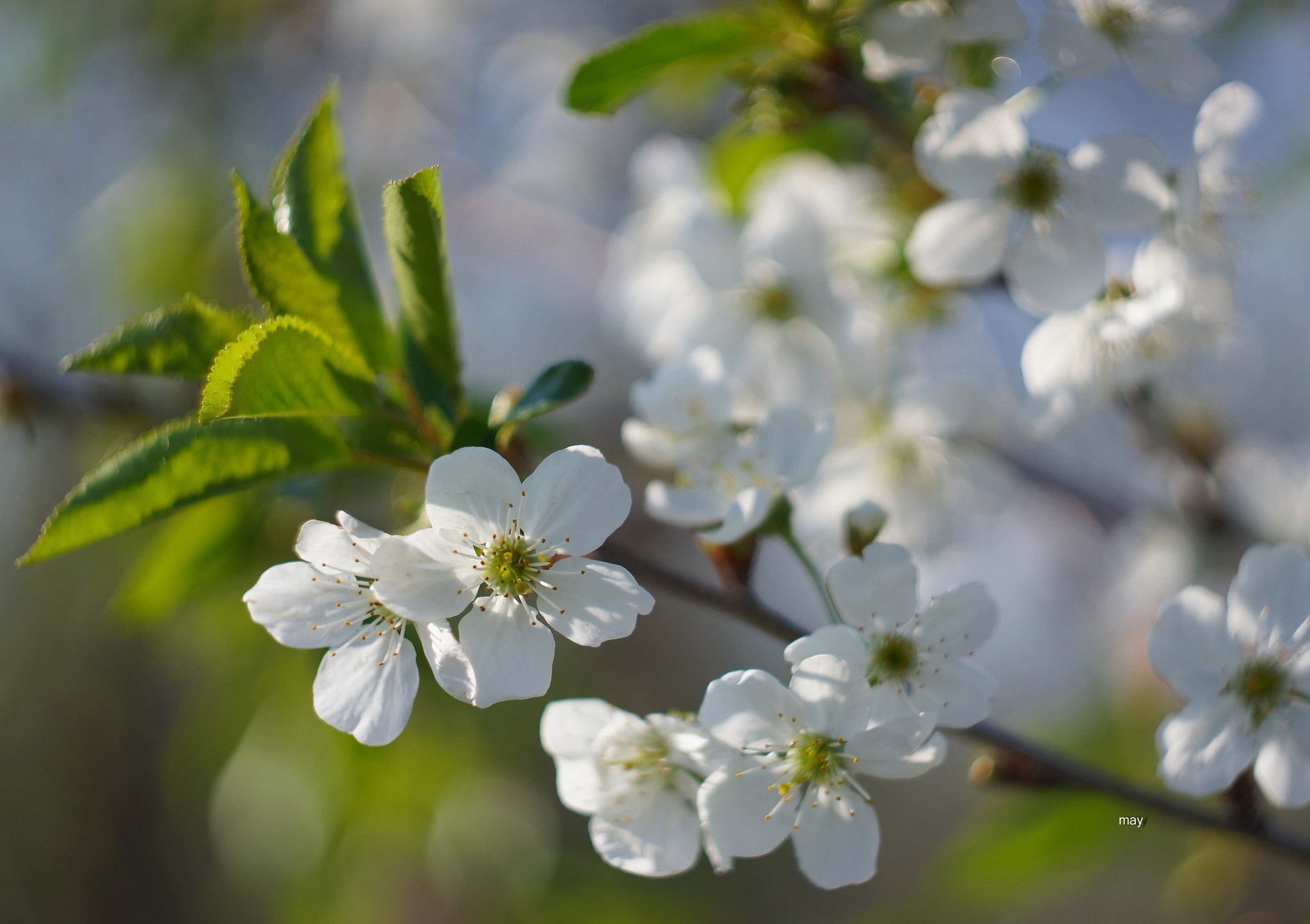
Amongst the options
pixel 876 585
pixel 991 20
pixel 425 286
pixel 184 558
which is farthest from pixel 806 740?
pixel 184 558

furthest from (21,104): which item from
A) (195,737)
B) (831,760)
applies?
(831,760)

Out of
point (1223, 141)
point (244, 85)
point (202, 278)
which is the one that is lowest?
point (202, 278)

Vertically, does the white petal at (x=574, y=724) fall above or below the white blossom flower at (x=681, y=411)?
below

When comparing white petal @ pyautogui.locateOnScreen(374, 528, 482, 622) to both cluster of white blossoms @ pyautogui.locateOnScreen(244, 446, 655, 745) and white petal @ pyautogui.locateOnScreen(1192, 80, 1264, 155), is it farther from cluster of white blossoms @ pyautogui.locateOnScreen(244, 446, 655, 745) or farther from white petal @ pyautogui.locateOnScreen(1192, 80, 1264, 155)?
white petal @ pyautogui.locateOnScreen(1192, 80, 1264, 155)

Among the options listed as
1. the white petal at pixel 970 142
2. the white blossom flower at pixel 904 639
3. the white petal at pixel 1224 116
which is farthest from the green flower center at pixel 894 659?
the white petal at pixel 1224 116

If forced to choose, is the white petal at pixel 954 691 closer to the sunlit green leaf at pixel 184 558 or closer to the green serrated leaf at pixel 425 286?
the green serrated leaf at pixel 425 286

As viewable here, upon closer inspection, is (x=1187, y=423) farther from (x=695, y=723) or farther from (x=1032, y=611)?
(x=695, y=723)

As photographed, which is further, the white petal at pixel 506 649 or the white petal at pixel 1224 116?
the white petal at pixel 1224 116
